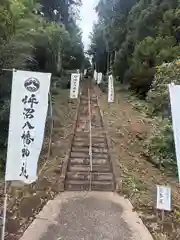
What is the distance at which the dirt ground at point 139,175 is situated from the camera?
219 inches

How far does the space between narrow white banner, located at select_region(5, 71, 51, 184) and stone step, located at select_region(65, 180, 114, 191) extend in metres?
2.11

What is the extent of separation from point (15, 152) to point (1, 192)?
1.93 metres

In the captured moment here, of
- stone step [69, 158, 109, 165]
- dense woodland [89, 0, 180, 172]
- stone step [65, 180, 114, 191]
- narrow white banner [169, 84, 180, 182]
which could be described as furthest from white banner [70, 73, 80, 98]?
narrow white banner [169, 84, 180, 182]

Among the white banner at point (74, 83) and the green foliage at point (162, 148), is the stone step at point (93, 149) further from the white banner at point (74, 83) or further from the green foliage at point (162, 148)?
the white banner at point (74, 83)

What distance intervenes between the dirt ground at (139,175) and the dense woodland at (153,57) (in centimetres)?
47

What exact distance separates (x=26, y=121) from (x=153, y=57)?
13.1 m

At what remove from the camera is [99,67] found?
166 feet

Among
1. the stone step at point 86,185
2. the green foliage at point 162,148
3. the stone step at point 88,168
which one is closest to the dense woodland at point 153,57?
the green foliage at point 162,148

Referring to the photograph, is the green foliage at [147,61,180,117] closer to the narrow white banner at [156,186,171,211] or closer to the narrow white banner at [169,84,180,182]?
the narrow white banner at [156,186,171,211]

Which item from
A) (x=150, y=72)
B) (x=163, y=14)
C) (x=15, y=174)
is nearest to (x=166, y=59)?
(x=150, y=72)

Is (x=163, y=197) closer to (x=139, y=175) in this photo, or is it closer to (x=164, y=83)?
(x=139, y=175)

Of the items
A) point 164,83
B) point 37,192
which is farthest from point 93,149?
point 164,83

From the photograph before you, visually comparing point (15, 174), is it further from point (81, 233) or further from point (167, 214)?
point (167, 214)

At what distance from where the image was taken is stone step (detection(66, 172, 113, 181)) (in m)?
7.28
